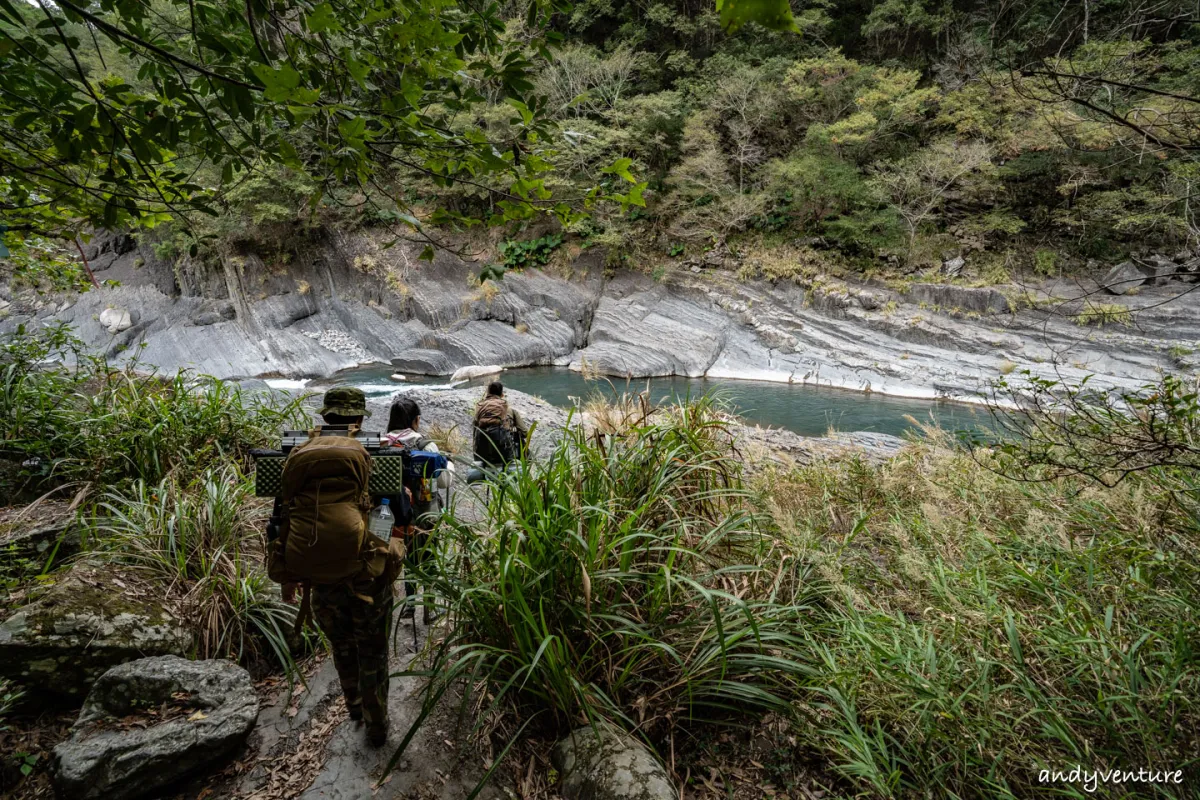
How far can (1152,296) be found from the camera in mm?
11445

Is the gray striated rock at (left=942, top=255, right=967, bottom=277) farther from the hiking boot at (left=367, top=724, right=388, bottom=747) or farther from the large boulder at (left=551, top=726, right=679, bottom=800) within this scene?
the hiking boot at (left=367, top=724, right=388, bottom=747)

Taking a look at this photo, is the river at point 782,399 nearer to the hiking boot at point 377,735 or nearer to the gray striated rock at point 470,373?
the gray striated rock at point 470,373

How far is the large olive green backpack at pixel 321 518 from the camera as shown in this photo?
1.68 m

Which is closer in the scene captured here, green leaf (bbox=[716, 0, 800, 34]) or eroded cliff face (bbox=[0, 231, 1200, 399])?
green leaf (bbox=[716, 0, 800, 34])

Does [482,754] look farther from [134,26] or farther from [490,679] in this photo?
[134,26]

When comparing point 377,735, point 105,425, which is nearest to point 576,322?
point 105,425

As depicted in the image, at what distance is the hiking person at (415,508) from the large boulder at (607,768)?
29.0 inches

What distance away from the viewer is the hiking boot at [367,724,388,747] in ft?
6.13

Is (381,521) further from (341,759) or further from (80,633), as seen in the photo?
(80,633)

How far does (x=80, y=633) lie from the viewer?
1947mm

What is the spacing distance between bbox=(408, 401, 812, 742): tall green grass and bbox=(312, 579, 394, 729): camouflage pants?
200 mm

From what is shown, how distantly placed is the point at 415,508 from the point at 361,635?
708 millimetres

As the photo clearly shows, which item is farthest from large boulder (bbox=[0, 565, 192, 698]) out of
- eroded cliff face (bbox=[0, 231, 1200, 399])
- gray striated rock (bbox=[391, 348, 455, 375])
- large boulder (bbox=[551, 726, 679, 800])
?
gray striated rock (bbox=[391, 348, 455, 375])

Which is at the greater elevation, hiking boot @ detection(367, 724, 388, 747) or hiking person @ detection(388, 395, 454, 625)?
hiking person @ detection(388, 395, 454, 625)
